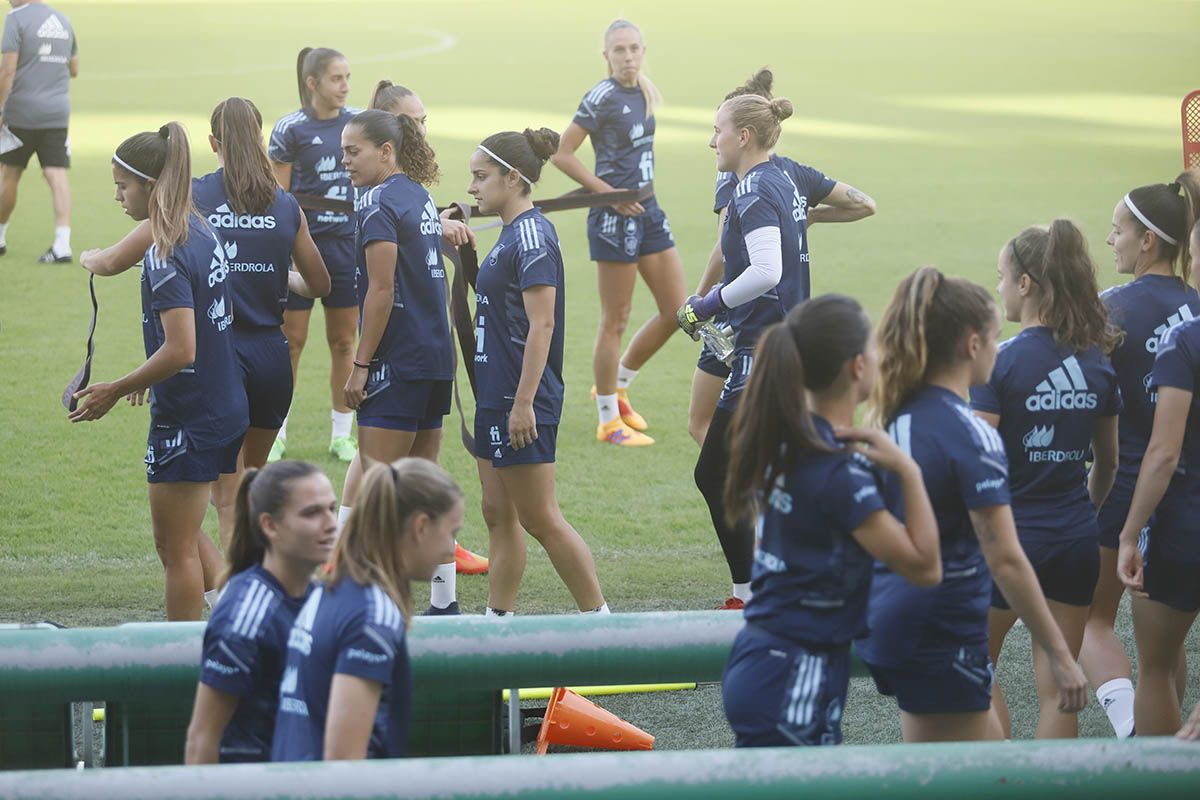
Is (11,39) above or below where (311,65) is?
above

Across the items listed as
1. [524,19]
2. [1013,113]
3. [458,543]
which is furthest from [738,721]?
[524,19]

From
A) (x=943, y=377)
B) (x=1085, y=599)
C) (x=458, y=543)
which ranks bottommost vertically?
(x=458, y=543)

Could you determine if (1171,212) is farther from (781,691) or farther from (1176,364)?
(781,691)

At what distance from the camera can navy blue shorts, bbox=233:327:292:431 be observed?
19.2ft

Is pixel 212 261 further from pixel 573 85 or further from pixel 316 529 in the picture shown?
pixel 573 85

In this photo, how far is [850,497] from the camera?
317 cm

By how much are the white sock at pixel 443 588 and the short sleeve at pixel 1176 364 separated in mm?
2977

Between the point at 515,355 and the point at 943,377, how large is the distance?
2414 millimetres

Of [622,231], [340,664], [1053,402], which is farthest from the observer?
[622,231]

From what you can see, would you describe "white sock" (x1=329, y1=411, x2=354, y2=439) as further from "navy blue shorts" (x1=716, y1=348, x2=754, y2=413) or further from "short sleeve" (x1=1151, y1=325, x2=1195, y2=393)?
"short sleeve" (x1=1151, y1=325, x2=1195, y2=393)

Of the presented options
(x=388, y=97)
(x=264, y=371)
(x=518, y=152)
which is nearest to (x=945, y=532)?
(x=518, y=152)

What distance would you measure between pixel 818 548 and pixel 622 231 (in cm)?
593

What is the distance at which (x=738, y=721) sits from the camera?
3.31 m

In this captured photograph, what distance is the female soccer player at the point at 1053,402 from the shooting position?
4250mm
